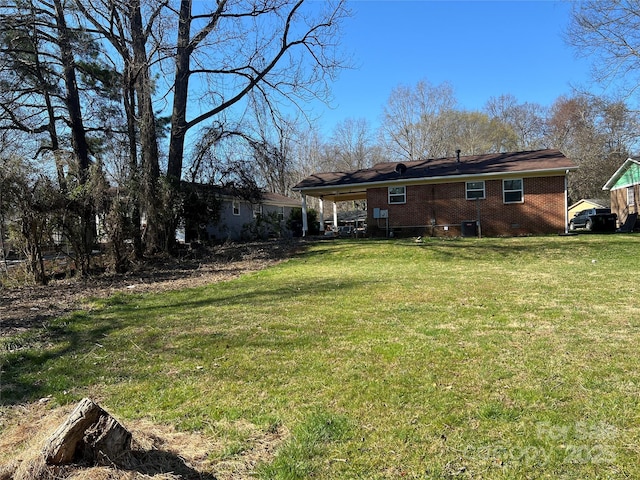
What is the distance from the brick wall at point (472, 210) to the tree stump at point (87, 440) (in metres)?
17.8

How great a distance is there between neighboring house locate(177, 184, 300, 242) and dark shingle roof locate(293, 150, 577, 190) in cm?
262

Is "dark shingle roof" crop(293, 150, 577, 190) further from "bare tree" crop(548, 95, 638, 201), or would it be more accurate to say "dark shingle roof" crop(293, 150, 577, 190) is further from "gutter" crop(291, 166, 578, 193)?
"bare tree" crop(548, 95, 638, 201)

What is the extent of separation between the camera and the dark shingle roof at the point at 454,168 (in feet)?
58.9

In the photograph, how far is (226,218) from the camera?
2452cm

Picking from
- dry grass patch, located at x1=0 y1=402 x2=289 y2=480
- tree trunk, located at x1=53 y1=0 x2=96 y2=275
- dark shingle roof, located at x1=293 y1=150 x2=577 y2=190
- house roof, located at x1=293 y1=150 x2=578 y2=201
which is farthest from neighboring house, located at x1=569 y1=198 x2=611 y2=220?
dry grass patch, located at x1=0 y1=402 x2=289 y2=480

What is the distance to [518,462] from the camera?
2502 mm

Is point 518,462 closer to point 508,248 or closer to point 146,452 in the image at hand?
point 146,452

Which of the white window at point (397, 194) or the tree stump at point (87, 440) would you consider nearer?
the tree stump at point (87, 440)

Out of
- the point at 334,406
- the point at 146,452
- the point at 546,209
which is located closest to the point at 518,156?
the point at 546,209

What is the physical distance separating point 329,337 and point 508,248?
1086cm

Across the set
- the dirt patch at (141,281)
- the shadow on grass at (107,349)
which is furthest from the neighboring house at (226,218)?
the shadow on grass at (107,349)

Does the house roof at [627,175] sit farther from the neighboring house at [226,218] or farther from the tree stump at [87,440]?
the tree stump at [87,440]

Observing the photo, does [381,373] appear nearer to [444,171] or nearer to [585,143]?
[444,171]

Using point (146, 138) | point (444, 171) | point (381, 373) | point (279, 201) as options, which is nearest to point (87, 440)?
point (381, 373)
